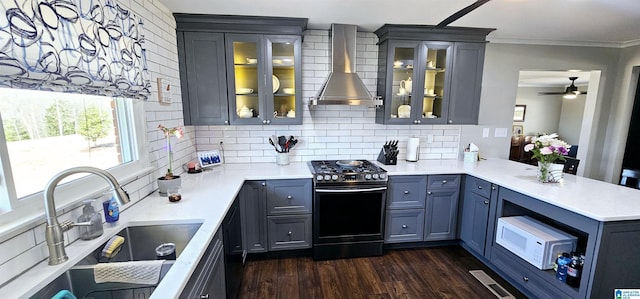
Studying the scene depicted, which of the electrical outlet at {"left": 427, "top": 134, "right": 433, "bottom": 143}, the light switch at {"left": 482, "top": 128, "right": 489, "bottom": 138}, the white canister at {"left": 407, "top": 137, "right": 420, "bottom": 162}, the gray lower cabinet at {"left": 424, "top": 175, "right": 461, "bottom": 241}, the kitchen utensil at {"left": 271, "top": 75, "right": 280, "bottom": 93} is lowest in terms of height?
the gray lower cabinet at {"left": 424, "top": 175, "right": 461, "bottom": 241}

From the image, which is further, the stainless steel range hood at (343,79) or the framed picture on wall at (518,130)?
the framed picture on wall at (518,130)

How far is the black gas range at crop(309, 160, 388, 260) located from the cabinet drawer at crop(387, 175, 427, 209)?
15 cm

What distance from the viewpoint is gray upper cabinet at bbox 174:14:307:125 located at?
8.24 ft

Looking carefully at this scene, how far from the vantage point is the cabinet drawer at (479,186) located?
2.51 metres

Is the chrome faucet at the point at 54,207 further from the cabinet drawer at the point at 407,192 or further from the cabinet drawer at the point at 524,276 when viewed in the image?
the cabinet drawer at the point at 524,276

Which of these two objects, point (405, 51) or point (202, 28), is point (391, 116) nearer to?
point (405, 51)

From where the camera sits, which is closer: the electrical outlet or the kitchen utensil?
the kitchen utensil

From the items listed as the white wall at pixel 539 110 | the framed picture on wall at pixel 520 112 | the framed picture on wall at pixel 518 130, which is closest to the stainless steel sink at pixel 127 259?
the framed picture on wall at pixel 518 130

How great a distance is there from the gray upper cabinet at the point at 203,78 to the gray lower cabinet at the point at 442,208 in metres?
2.31

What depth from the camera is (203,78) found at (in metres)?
2.60

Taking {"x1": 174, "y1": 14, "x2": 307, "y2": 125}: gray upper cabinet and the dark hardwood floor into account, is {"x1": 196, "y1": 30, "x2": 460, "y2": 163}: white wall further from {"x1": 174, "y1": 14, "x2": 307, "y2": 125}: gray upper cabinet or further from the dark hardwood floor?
the dark hardwood floor

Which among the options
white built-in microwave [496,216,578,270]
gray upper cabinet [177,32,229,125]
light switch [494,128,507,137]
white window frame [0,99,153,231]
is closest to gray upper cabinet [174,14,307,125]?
gray upper cabinet [177,32,229,125]

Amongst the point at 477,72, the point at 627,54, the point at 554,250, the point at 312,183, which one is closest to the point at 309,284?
the point at 312,183

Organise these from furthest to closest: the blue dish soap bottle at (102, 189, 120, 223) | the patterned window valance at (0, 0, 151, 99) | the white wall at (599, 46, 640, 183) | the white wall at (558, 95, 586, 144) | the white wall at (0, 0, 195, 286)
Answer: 1. the white wall at (558, 95, 586, 144)
2. the white wall at (599, 46, 640, 183)
3. the blue dish soap bottle at (102, 189, 120, 223)
4. the white wall at (0, 0, 195, 286)
5. the patterned window valance at (0, 0, 151, 99)
